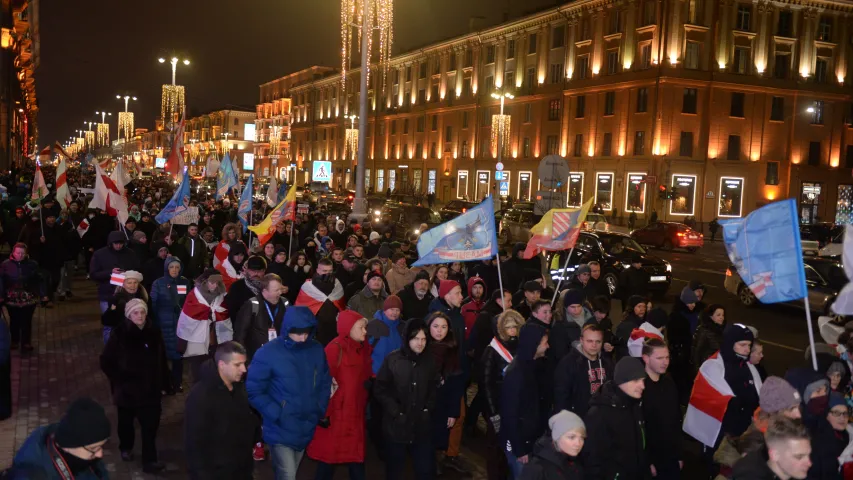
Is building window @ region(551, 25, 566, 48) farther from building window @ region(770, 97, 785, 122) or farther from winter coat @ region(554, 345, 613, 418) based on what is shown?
winter coat @ region(554, 345, 613, 418)

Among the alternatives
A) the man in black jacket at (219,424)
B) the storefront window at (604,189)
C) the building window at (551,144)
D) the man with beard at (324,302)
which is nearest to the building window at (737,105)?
the storefront window at (604,189)

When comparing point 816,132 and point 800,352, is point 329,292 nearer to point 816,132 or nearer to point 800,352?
point 800,352

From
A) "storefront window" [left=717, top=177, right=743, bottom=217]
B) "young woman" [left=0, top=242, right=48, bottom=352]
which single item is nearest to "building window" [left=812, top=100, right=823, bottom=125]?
"storefront window" [left=717, top=177, right=743, bottom=217]

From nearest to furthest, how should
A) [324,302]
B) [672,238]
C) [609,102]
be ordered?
A: [324,302], [672,238], [609,102]

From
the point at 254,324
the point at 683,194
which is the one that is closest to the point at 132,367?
the point at 254,324

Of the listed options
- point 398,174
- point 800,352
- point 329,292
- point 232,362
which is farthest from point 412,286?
point 398,174

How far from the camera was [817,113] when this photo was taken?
49.4 metres

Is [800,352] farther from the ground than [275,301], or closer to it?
closer to it

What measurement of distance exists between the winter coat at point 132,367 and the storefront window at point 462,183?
58875mm

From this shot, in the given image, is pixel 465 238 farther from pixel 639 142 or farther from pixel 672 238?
pixel 639 142

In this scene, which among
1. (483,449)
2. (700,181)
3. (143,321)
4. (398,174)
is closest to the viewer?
(143,321)

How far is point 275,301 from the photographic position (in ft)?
23.5

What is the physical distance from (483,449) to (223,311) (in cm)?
298

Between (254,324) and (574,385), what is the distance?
306 centimetres
